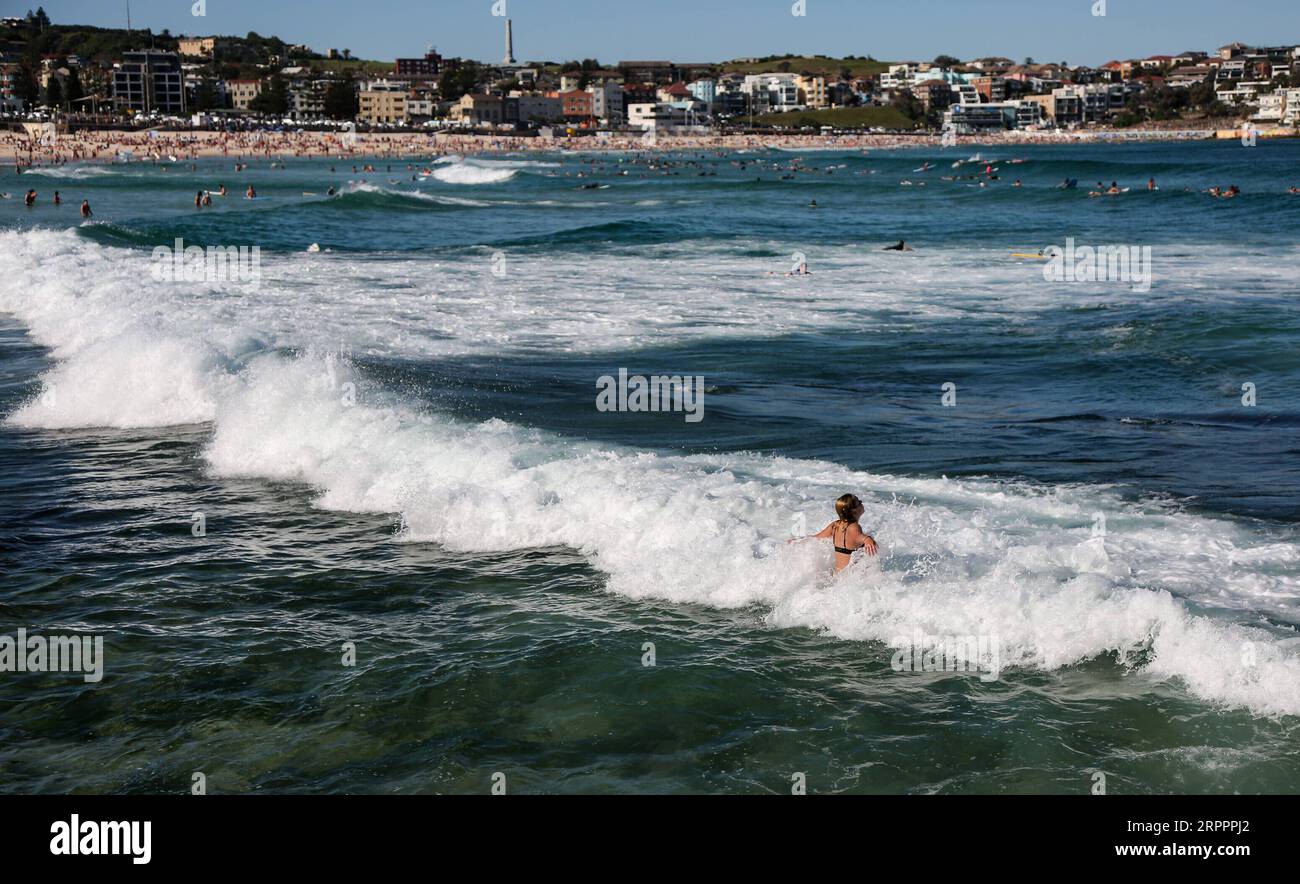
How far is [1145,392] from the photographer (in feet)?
62.2

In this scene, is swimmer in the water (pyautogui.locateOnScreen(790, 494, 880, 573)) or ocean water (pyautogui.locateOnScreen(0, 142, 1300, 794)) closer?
ocean water (pyautogui.locateOnScreen(0, 142, 1300, 794))

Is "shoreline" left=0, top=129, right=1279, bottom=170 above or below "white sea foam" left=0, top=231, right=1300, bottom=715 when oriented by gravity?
above

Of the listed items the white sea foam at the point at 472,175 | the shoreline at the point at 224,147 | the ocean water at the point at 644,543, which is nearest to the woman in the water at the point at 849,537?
the ocean water at the point at 644,543

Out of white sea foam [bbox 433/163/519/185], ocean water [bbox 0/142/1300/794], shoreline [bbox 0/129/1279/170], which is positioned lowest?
ocean water [bbox 0/142/1300/794]

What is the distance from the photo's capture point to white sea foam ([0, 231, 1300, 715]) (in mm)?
9422

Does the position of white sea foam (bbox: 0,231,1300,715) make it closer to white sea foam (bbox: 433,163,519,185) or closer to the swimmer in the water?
the swimmer in the water

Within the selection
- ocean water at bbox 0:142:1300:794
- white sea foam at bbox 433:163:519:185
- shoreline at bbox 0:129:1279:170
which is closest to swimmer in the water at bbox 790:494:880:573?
ocean water at bbox 0:142:1300:794

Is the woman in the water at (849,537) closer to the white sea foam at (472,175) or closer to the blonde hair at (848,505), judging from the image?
the blonde hair at (848,505)

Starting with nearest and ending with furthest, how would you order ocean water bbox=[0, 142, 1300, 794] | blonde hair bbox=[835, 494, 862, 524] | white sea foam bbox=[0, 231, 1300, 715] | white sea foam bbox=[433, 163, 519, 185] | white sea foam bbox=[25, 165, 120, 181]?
ocean water bbox=[0, 142, 1300, 794], white sea foam bbox=[0, 231, 1300, 715], blonde hair bbox=[835, 494, 862, 524], white sea foam bbox=[25, 165, 120, 181], white sea foam bbox=[433, 163, 519, 185]

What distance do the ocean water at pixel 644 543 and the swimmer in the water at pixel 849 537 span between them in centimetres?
16
